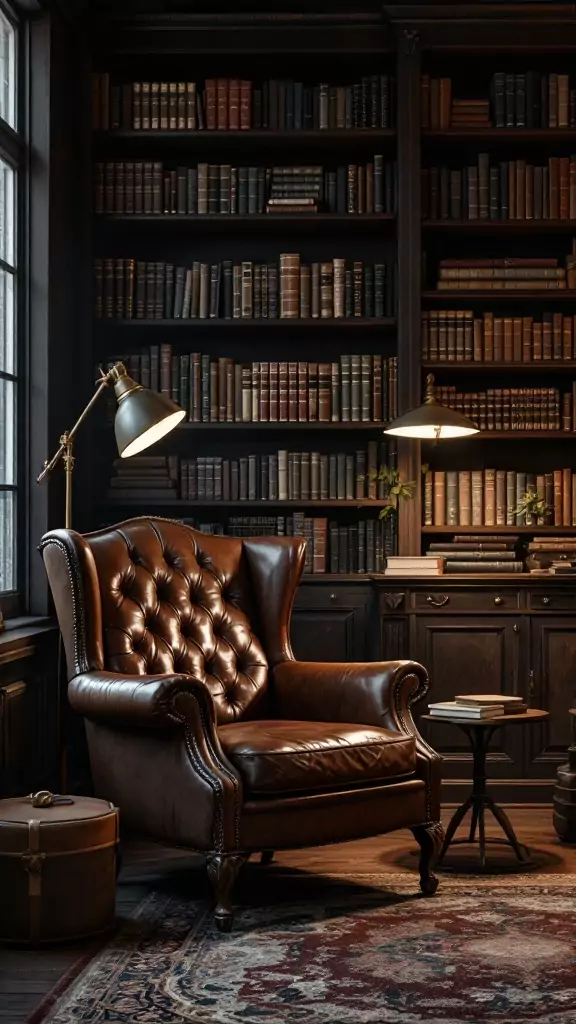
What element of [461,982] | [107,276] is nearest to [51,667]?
[107,276]

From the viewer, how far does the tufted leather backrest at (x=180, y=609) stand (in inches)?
157

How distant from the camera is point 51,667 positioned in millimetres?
4648

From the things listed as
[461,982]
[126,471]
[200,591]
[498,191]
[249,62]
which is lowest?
[461,982]

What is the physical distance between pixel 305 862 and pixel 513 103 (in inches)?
125

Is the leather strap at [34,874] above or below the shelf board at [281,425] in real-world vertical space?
below

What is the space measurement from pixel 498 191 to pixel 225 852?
10.5 ft

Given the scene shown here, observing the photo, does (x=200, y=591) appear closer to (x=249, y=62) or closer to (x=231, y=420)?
(x=231, y=420)

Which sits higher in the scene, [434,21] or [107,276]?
[434,21]

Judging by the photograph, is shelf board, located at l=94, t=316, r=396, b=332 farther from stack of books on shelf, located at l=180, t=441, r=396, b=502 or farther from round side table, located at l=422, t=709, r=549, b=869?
round side table, located at l=422, t=709, r=549, b=869

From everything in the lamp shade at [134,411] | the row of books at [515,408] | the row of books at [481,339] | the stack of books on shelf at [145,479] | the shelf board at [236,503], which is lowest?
the shelf board at [236,503]

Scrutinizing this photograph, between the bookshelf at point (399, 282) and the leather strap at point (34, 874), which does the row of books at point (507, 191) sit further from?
the leather strap at point (34, 874)

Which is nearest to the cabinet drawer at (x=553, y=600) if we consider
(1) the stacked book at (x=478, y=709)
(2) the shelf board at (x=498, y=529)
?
(2) the shelf board at (x=498, y=529)

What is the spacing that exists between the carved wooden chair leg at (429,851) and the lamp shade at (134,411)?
1.39 metres

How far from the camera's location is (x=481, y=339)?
5.56m
